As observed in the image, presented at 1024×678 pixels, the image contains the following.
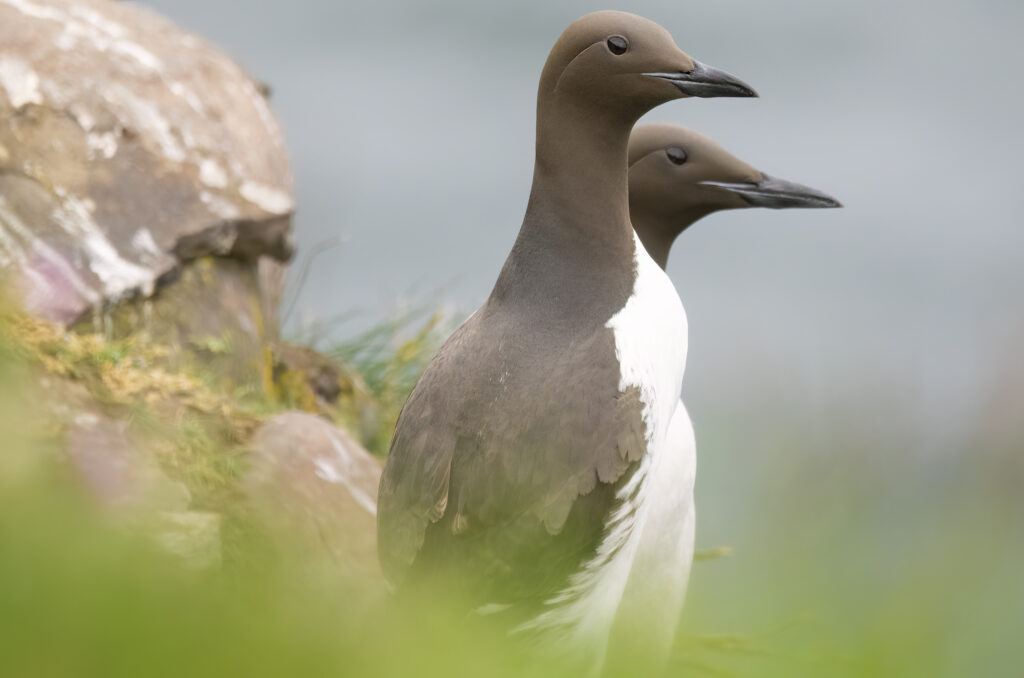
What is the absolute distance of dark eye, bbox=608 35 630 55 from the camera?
3.67 m

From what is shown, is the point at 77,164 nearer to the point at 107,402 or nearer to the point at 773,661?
the point at 107,402

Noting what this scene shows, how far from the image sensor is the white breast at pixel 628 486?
3.47m

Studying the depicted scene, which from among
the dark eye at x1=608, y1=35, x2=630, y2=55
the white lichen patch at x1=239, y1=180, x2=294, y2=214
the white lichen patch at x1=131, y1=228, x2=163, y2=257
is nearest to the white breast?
the dark eye at x1=608, y1=35, x2=630, y2=55

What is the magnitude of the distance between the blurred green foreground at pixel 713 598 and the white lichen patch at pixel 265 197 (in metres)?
6.59

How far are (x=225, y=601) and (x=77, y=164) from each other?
6.63 meters

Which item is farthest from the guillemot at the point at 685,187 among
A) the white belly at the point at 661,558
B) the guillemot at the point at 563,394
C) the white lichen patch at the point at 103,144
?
the white lichen patch at the point at 103,144

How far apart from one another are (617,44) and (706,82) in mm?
328

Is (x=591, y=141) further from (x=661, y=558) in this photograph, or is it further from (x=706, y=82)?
(x=661, y=558)

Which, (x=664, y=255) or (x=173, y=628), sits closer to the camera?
(x=173, y=628)

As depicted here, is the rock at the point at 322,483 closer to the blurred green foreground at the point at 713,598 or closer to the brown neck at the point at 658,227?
the brown neck at the point at 658,227

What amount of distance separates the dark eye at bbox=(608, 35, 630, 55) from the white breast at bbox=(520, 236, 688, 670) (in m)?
0.73

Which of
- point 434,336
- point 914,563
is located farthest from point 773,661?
point 434,336

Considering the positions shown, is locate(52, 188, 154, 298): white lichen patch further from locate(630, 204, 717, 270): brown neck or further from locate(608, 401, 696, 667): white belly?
locate(608, 401, 696, 667): white belly

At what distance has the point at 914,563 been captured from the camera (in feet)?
3.60
